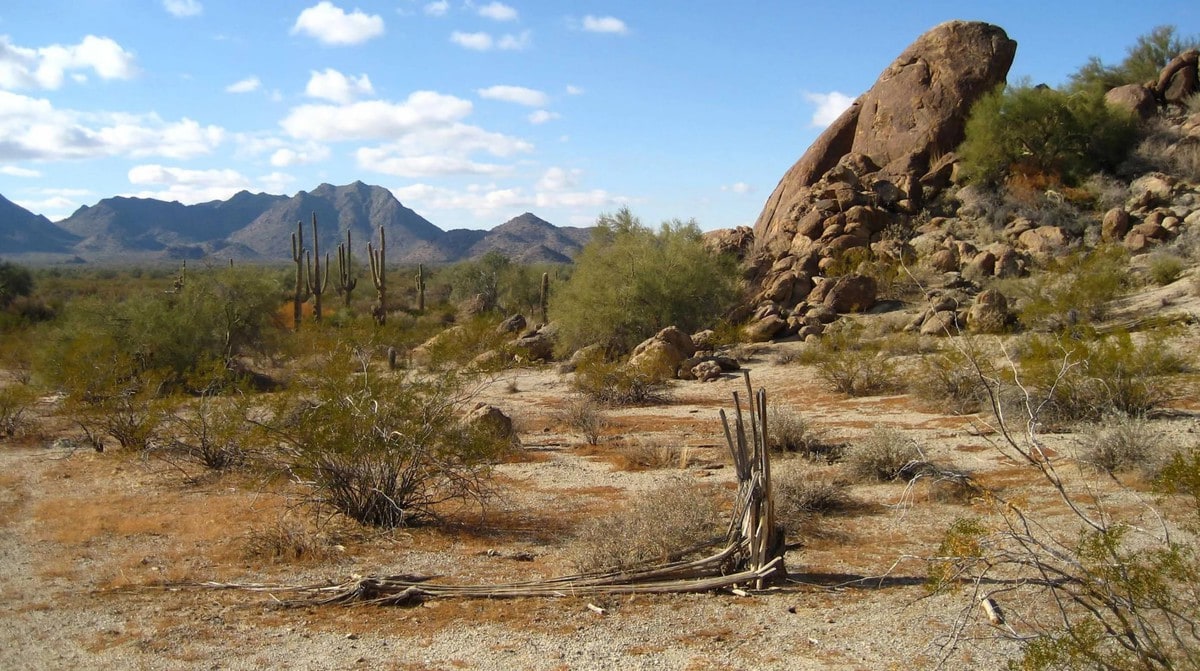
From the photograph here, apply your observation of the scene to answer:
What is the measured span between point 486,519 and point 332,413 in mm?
2033

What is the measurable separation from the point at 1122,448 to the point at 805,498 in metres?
3.74

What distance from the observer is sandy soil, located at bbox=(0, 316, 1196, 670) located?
19.9 ft

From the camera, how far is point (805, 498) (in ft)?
31.3

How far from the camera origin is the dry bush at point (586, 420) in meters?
15.4

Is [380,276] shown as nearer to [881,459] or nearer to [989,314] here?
[989,314]

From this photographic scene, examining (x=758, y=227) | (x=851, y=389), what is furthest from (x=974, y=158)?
(x=851, y=389)

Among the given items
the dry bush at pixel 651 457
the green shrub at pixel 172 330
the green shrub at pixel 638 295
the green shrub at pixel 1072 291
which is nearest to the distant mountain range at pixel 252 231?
the green shrub at pixel 638 295

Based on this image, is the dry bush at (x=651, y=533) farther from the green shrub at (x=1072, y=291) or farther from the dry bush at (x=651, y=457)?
the green shrub at (x=1072, y=291)

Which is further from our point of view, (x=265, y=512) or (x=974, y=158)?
(x=974, y=158)

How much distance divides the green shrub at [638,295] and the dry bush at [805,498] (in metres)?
18.6

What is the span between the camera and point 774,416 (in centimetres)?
1359

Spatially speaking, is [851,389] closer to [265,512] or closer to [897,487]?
[897,487]

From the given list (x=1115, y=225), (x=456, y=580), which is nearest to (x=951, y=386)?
(x=456, y=580)

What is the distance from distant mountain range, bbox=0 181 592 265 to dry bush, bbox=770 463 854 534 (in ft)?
387
